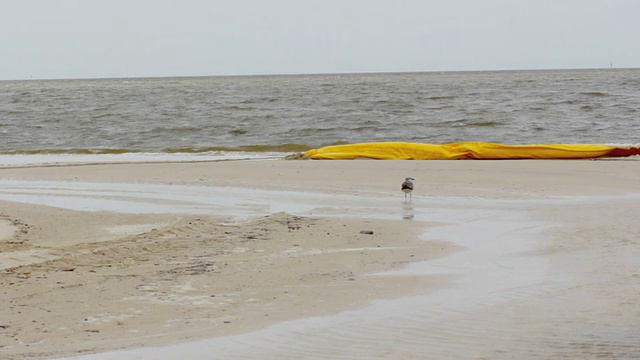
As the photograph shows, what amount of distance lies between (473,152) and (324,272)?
33.4ft

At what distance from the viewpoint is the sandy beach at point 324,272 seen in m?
4.73

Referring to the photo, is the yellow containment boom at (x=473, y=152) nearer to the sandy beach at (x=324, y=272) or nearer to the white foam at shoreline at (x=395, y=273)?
the sandy beach at (x=324, y=272)

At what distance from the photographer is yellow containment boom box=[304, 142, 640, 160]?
1590cm

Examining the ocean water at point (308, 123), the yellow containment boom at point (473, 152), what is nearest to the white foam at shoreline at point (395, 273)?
the yellow containment boom at point (473, 152)

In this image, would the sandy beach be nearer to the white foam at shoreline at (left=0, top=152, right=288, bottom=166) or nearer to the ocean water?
the white foam at shoreline at (left=0, top=152, right=288, bottom=166)

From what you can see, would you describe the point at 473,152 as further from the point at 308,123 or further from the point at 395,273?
the point at 308,123

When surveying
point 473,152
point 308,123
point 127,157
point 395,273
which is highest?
point 308,123

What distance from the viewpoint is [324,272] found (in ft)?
21.0

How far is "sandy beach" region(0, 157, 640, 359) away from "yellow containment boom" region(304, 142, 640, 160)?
4153mm

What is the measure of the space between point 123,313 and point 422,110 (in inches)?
1047

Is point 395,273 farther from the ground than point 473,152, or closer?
closer

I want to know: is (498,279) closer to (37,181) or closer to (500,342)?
(500,342)

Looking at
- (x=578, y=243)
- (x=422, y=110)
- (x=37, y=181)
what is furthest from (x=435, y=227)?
(x=422, y=110)

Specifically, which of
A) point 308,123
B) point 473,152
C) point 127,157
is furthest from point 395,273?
point 308,123
